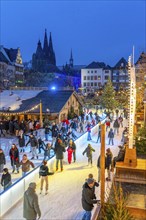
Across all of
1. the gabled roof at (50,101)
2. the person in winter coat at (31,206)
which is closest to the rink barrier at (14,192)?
the person in winter coat at (31,206)

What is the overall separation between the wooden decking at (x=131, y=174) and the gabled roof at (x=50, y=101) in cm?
1853

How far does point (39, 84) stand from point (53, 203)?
54180 mm

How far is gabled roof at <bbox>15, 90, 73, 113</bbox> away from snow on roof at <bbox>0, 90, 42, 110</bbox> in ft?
2.30

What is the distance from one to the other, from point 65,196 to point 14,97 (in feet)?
76.0

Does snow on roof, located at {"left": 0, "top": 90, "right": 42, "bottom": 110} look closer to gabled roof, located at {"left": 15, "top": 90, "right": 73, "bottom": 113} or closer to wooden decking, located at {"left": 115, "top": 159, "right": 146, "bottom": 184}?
gabled roof, located at {"left": 15, "top": 90, "right": 73, "bottom": 113}

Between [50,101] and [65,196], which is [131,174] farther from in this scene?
[50,101]

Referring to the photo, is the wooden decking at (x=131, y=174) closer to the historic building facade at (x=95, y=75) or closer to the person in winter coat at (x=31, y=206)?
the person in winter coat at (x=31, y=206)

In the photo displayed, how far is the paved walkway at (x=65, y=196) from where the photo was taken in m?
8.80

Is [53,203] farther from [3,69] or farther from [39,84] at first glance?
[39,84]

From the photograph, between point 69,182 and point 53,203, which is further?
point 69,182

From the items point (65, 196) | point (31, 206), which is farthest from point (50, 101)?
point (31, 206)

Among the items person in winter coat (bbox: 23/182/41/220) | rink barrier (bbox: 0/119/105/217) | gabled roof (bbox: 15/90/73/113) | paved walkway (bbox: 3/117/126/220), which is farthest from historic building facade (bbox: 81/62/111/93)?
person in winter coat (bbox: 23/182/41/220)

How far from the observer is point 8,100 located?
102ft

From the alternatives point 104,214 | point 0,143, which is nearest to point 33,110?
point 0,143
